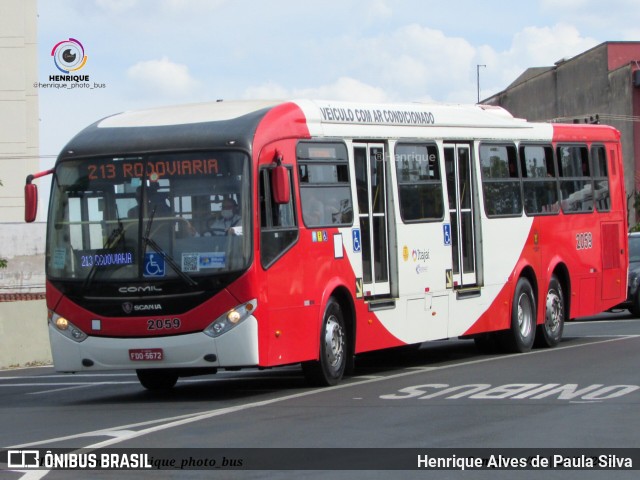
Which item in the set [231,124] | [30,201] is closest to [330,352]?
[231,124]

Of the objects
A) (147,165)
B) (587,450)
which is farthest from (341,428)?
(147,165)

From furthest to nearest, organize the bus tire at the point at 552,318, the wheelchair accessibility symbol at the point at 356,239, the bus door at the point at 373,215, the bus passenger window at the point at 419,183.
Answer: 1. the bus tire at the point at 552,318
2. the bus passenger window at the point at 419,183
3. the bus door at the point at 373,215
4. the wheelchair accessibility symbol at the point at 356,239

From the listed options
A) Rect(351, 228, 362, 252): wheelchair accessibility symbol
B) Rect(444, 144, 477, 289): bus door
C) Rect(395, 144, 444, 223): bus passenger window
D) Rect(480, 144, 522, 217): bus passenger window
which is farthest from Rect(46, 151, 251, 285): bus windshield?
Rect(480, 144, 522, 217): bus passenger window

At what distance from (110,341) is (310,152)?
10.3 feet

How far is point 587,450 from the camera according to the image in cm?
994

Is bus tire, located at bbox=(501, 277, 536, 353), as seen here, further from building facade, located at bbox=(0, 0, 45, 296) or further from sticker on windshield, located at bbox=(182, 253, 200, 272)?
building facade, located at bbox=(0, 0, 45, 296)

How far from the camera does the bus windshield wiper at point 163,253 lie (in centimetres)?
1416

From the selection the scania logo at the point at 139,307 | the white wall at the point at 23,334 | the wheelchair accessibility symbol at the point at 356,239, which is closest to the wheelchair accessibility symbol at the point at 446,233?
the wheelchair accessibility symbol at the point at 356,239

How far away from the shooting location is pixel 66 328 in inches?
585

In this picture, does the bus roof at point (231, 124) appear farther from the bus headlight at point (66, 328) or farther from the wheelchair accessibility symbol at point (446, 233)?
the bus headlight at point (66, 328)

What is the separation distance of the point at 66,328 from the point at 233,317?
2.05 metres

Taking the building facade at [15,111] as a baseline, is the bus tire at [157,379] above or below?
below

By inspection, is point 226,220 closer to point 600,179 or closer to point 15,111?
point 600,179

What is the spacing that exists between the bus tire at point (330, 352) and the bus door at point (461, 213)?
3003 millimetres
